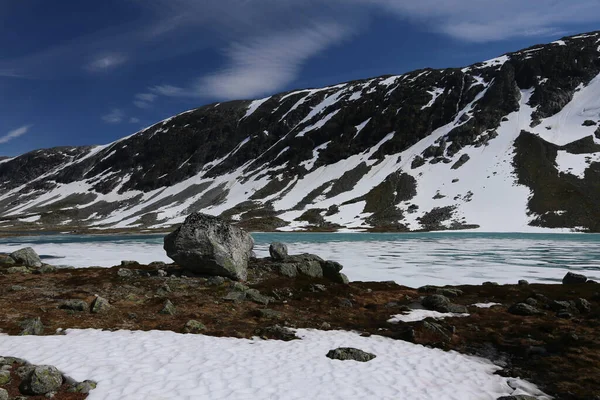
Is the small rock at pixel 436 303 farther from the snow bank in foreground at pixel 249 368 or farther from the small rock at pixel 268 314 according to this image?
the small rock at pixel 268 314

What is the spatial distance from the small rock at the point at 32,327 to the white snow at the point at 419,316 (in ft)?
44.5

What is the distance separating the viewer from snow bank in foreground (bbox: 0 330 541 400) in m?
8.96

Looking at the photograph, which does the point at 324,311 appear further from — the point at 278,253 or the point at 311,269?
the point at 278,253

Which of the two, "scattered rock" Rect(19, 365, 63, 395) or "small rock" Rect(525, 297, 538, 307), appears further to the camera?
"small rock" Rect(525, 297, 538, 307)

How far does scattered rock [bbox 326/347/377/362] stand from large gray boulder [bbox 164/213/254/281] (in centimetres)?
1338

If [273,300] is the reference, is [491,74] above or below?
above

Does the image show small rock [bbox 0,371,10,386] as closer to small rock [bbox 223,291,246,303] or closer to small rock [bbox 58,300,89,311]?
small rock [bbox 58,300,89,311]

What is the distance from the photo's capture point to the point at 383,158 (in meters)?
173

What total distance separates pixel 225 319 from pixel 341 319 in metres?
5.14

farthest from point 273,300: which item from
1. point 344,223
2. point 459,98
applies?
point 459,98

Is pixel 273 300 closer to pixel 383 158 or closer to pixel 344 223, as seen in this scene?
pixel 344 223

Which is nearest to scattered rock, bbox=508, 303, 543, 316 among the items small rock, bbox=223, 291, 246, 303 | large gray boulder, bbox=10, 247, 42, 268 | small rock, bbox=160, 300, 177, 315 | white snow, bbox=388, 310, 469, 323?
white snow, bbox=388, 310, 469, 323

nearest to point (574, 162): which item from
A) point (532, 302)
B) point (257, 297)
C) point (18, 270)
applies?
point (532, 302)

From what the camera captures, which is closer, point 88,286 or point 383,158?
point 88,286
